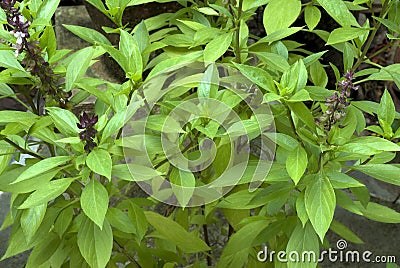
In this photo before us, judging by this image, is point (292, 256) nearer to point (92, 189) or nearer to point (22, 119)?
point (92, 189)

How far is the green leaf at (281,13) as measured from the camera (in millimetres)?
780

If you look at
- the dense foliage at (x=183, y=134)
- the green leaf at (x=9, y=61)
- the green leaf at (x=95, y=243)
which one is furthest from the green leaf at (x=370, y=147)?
the green leaf at (x=9, y=61)

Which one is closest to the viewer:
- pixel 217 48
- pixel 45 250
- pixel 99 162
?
pixel 99 162

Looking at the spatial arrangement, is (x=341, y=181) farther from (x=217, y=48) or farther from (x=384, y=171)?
(x=217, y=48)

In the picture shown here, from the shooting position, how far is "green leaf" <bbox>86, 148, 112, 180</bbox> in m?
0.64

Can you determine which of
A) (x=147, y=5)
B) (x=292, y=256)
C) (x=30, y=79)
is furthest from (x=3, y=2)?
(x=147, y=5)

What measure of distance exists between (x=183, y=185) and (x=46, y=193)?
0.17 m

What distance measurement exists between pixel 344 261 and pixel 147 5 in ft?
2.87

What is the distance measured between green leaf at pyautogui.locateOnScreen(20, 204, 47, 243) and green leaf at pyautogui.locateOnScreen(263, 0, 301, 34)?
0.40 metres

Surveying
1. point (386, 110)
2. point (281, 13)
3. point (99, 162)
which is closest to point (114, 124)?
point (99, 162)

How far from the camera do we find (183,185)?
73 centimetres

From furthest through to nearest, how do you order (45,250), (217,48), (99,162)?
(45,250), (217,48), (99,162)

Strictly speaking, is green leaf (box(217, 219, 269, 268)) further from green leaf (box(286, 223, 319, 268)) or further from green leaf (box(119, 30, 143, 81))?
green leaf (box(119, 30, 143, 81))

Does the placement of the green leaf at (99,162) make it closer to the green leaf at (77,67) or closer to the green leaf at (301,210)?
the green leaf at (77,67)
